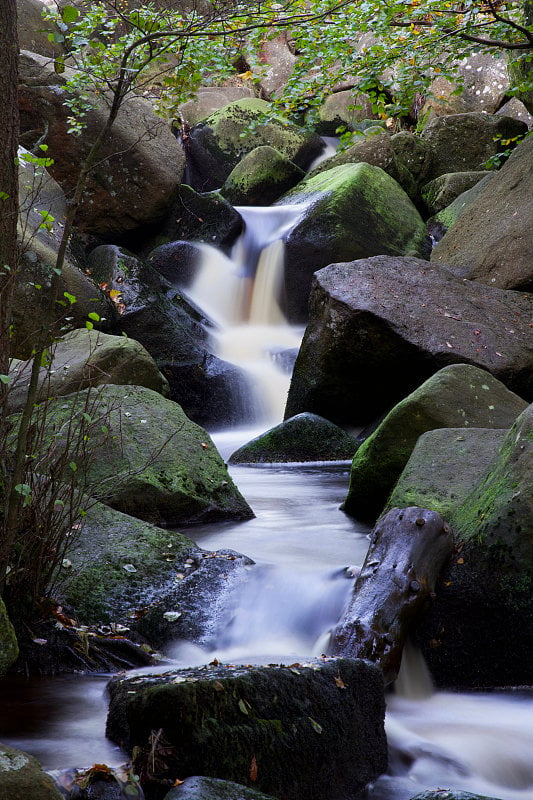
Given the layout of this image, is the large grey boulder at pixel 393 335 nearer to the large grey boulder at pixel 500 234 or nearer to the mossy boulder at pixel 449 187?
the large grey boulder at pixel 500 234

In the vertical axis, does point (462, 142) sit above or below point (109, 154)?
above

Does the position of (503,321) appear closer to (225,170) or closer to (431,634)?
(431,634)

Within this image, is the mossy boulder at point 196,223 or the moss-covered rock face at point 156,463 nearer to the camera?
the moss-covered rock face at point 156,463

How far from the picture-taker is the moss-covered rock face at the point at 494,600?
358cm

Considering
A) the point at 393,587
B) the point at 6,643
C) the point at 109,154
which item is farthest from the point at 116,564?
the point at 109,154

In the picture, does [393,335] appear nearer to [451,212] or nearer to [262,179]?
[451,212]

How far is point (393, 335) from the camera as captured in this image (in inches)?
342

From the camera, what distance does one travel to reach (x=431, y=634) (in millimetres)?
3709

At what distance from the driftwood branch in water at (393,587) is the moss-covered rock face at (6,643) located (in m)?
1.51

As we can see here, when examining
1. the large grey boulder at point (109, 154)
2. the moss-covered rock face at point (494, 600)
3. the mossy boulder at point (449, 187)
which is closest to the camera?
the moss-covered rock face at point (494, 600)

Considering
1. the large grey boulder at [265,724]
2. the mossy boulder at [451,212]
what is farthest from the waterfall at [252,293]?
the large grey boulder at [265,724]

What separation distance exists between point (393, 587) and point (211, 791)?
1.79 m

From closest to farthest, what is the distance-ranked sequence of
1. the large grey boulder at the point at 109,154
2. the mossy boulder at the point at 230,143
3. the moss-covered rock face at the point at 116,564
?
the moss-covered rock face at the point at 116,564
the large grey boulder at the point at 109,154
the mossy boulder at the point at 230,143

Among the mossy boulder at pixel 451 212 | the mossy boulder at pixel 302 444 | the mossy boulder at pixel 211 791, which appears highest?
the mossy boulder at pixel 451 212
